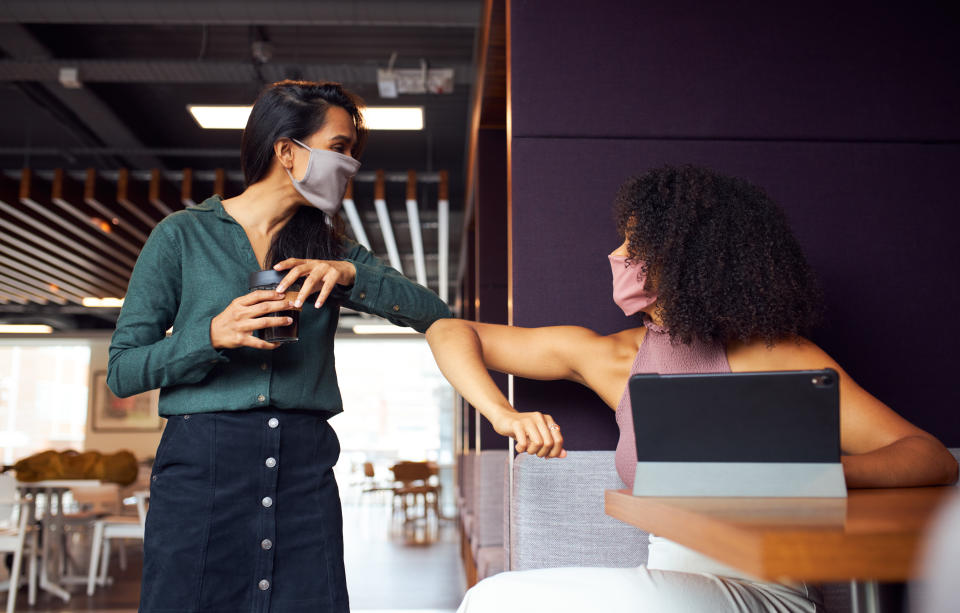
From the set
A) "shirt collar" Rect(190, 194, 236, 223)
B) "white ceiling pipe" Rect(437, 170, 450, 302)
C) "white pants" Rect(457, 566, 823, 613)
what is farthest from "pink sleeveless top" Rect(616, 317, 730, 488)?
"white ceiling pipe" Rect(437, 170, 450, 302)

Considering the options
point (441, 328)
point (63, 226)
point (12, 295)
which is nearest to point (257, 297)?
point (441, 328)

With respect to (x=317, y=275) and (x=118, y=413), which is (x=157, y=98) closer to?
(x=317, y=275)

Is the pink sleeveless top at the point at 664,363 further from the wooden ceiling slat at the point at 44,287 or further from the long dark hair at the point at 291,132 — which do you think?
the wooden ceiling slat at the point at 44,287

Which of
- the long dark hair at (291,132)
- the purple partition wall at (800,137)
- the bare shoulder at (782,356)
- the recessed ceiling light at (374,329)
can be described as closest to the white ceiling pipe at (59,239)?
the recessed ceiling light at (374,329)

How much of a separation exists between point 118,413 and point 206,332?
15.2 m

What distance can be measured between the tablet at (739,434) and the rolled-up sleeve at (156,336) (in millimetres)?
713

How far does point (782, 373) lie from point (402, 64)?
6159 millimetres

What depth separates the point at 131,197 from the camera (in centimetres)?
736

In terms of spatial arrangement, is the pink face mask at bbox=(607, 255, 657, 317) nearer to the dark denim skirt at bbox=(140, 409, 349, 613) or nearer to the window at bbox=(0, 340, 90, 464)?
the dark denim skirt at bbox=(140, 409, 349, 613)

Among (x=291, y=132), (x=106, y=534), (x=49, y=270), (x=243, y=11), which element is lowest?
(x=106, y=534)

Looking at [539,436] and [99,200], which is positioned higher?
[99,200]

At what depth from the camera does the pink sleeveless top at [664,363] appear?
1.56 m

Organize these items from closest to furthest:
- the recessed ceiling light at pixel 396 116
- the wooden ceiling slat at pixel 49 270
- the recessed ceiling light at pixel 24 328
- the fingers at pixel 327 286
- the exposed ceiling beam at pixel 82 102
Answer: the fingers at pixel 327 286, the recessed ceiling light at pixel 396 116, the exposed ceiling beam at pixel 82 102, the wooden ceiling slat at pixel 49 270, the recessed ceiling light at pixel 24 328

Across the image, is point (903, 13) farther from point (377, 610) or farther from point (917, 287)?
point (377, 610)
